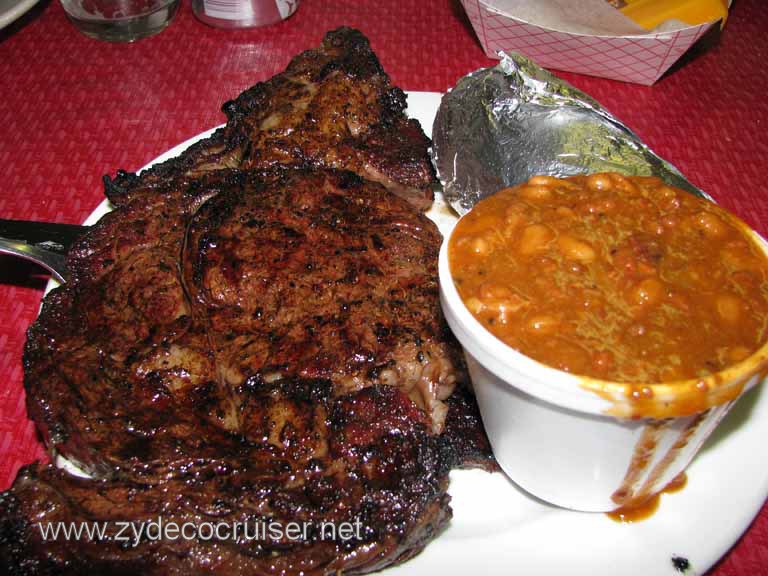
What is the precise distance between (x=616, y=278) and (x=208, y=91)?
243 cm

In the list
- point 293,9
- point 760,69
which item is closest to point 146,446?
point 293,9

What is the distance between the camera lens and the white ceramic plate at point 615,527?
136 centimetres

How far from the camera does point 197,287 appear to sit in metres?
1.60

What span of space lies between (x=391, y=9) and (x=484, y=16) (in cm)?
85

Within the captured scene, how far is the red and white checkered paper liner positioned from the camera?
274cm

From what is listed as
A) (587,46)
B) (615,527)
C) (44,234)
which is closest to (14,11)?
(44,234)

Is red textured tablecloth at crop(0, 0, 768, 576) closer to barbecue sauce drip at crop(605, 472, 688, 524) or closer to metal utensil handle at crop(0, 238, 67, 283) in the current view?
metal utensil handle at crop(0, 238, 67, 283)

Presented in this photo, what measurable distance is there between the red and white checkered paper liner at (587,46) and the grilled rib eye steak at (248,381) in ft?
4.59

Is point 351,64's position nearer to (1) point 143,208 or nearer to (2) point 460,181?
(2) point 460,181

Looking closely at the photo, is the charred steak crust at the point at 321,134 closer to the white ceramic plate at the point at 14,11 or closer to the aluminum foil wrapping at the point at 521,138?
the aluminum foil wrapping at the point at 521,138

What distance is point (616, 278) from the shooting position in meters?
1.19

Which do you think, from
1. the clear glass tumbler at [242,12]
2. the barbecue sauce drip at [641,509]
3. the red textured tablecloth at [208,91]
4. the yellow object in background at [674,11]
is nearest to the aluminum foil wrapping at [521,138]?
the red textured tablecloth at [208,91]

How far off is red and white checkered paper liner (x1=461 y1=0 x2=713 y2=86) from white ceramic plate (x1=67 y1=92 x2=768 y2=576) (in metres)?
1.78

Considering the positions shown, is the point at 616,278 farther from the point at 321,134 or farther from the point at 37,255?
the point at 37,255
